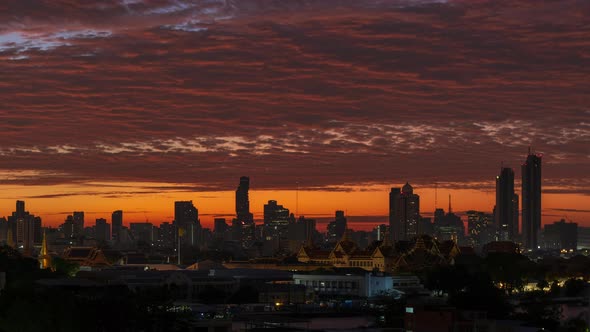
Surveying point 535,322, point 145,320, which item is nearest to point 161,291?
point 145,320

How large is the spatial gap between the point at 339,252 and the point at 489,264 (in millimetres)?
26562

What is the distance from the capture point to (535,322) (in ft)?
246

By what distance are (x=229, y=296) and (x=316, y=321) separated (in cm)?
1746

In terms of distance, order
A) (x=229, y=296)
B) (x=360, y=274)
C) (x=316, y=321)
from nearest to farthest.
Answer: (x=316, y=321), (x=229, y=296), (x=360, y=274)

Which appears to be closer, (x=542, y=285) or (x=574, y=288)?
(x=574, y=288)

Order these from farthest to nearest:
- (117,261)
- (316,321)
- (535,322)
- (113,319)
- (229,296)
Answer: (117,261), (229,296), (316,321), (535,322), (113,319)

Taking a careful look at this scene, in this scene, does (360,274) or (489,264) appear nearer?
(360,274)

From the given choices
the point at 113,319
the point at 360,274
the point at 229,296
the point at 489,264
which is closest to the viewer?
the point at 113,319

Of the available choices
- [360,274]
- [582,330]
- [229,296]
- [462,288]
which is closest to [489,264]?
[360,274]

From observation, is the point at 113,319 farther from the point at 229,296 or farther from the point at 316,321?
the point at 229,296

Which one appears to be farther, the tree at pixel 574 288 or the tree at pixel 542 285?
the tree at pixel 542 285

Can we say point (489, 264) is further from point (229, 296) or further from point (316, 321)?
point (316, 321)

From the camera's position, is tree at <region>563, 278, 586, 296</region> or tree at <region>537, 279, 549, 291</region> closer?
tree at <region>563, 278, 586, 296</region>

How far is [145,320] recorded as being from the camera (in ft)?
196
